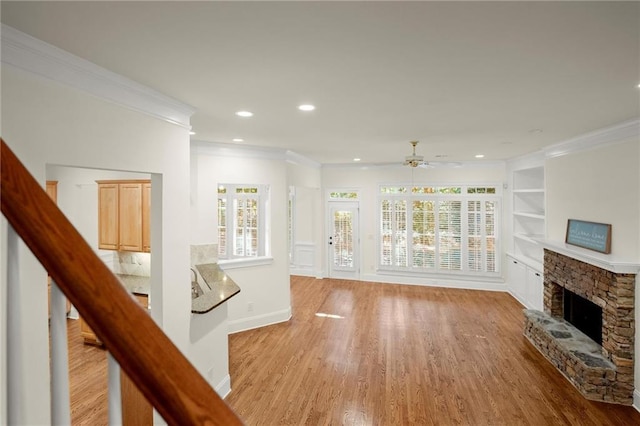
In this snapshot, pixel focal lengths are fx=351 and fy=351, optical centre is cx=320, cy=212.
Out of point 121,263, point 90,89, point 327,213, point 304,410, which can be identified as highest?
point 90,89

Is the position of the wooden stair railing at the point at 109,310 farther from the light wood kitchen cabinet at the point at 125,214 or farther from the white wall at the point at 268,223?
the white wall at the point at 268,223

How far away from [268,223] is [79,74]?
3639mm

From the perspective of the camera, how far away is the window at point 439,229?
24.5 feet

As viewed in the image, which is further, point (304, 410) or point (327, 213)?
point (327, 213)

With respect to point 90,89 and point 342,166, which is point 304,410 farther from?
point 342,166

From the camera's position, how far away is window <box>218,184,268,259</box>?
7078mm

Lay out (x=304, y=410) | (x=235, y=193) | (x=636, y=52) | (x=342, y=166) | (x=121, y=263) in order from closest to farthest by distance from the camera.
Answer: (x=636, y=52), (x=304, y=410), (x=121, y=263), (x=235, y=193), (x=342, y=166)

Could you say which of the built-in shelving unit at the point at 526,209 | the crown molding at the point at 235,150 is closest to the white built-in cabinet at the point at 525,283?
the built-in shelving unit at the point at 526,209

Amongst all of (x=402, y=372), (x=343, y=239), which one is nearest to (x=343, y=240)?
(x=343, y=239)

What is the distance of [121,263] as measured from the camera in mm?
5012

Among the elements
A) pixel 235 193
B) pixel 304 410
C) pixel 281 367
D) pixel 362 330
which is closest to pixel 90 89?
pixel 304 410

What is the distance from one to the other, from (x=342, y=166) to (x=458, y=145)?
3.53 m

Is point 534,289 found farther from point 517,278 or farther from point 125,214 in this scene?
point 125,214

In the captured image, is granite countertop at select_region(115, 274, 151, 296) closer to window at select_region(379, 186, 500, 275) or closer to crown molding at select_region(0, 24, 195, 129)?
crown molding at select_region(0, 24, 195, 129)
